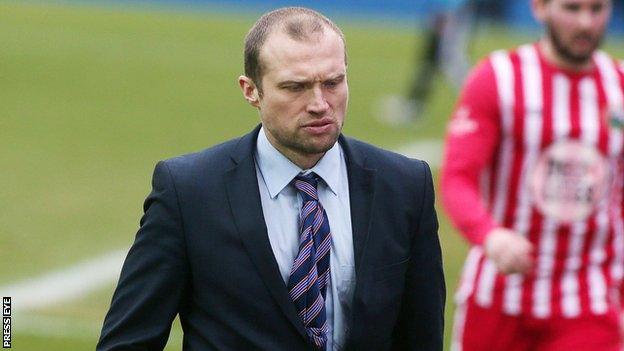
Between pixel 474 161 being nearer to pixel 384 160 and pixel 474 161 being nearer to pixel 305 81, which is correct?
pixel 384 160

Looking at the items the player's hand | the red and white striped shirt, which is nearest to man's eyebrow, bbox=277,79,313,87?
the player's hand

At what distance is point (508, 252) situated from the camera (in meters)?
5.86

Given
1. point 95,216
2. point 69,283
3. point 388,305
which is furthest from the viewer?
point 95,216

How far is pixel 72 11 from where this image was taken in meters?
28.7

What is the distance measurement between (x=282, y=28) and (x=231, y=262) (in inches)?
29.3

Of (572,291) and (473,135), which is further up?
(473,135)

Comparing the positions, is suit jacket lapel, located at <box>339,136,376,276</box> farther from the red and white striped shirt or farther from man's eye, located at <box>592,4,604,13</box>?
man's eye, located at <box>592,4,604,13</box>

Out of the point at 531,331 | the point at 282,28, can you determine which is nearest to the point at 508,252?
the point at 531,331

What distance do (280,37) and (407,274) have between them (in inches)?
33.1

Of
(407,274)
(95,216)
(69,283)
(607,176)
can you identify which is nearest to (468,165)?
(607,176)

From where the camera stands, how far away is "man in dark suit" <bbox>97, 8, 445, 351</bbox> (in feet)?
16.2

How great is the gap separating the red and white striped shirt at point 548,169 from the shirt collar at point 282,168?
1.22 m

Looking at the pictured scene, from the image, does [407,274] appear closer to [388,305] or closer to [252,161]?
[388,305]

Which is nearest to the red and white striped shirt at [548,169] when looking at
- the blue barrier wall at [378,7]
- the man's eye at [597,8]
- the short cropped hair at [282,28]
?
the man's eye at [597,8]
